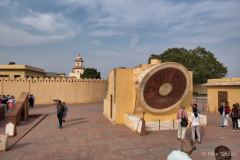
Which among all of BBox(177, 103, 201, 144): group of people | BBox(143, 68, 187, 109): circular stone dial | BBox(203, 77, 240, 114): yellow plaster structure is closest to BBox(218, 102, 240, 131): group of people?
BBox(143, 68, 187, 109): circular stone dial

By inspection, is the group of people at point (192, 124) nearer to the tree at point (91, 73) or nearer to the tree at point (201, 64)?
the tree at point (201, 64)

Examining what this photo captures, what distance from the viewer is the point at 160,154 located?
558 cm

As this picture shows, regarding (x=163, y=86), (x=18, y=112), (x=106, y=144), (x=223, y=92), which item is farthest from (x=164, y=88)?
(x=18, y=112)

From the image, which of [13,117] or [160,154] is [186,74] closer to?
[160,154]

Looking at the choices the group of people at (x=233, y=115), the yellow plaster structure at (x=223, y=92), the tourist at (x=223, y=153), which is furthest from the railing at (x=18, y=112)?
the yellow plaster structure at (x=223, y=92)

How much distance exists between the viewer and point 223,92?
13.8 meters

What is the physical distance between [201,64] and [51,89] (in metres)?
32.4

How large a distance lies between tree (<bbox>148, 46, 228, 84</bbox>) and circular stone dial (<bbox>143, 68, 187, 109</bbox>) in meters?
28.3

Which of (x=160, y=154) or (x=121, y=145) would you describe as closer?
(x=160, y=154)

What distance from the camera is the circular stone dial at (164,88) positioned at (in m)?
9.33

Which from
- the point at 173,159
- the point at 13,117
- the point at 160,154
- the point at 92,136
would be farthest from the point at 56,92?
the point at 173,159

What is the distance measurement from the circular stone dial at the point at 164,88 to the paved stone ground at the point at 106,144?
1968mm

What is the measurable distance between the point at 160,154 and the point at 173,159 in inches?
131

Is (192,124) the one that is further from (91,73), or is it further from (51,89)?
(91,73)
